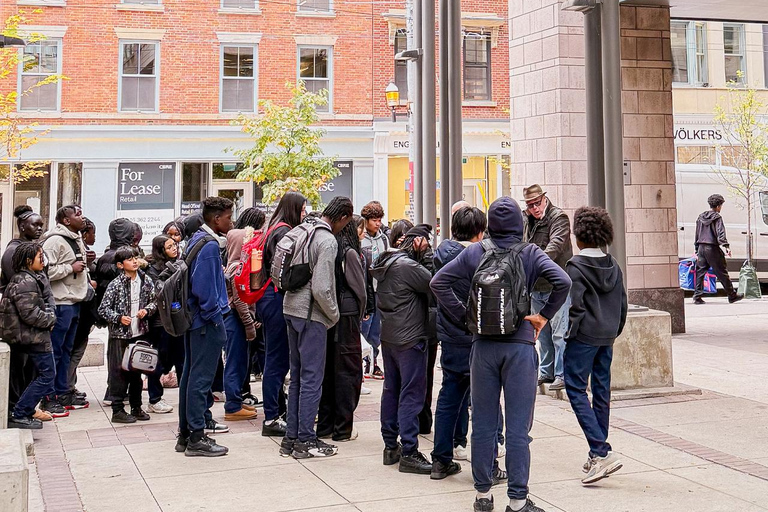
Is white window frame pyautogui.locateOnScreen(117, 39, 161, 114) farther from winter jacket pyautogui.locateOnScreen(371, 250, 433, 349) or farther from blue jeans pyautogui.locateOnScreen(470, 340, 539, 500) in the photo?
blue jeans pyautogui.locateOnScreen(470, 340, 539, 500)

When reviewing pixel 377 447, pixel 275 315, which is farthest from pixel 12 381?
pixel 377 447

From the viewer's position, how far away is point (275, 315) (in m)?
7.30

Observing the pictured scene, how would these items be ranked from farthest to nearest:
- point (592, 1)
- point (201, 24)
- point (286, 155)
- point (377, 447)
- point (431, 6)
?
point (201, 24) → point (286, 155) → point (431, 6) → point (592, 1) → point (377, 447)

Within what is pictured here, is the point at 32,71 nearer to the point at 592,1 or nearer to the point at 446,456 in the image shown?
the point at 592,1

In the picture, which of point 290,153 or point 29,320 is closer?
point 29,320

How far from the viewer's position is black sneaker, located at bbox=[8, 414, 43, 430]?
24.5ft

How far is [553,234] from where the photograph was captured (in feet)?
27.6

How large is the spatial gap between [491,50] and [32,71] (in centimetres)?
1496

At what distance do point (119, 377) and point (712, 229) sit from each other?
1316 centimetres

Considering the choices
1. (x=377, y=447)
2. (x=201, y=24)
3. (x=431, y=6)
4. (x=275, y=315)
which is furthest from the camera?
(x=201, y=24)

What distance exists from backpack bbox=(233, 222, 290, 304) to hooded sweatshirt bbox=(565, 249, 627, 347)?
2702 mm

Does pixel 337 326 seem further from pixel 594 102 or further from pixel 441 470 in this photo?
pixel 594 102

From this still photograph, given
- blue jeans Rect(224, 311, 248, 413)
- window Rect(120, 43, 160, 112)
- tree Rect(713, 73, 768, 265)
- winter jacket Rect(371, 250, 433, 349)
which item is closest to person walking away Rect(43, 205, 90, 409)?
blue jeans Rect(224, 311, 248, 413)

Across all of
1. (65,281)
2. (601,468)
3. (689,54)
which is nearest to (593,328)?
(601,468)
